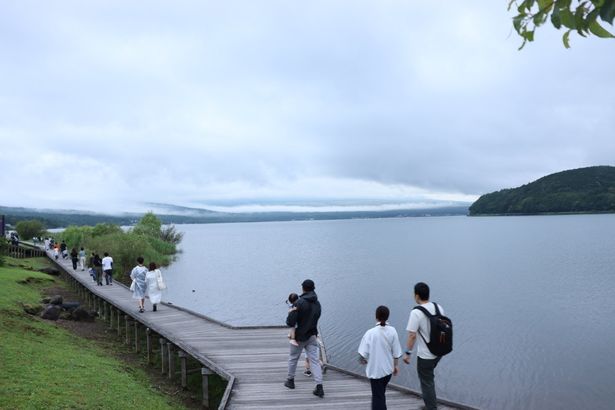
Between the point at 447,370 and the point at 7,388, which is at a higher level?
the point at 7,388

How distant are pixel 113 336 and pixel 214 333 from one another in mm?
9113

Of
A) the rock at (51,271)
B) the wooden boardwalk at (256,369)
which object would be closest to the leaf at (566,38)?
the wooden boardwalk at (256,369)

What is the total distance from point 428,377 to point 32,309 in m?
18.7

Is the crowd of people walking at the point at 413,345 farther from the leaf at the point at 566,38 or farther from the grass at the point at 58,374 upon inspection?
the grass at the point at 58,374

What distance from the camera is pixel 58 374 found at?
38.4 feet

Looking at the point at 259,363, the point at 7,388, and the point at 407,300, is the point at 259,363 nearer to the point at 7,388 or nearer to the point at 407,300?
the point at 7,388

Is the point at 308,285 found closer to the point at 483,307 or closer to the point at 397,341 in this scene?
the point at 397,341

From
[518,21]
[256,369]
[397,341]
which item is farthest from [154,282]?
[518,21]

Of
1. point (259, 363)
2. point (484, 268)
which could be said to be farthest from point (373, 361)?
point (484, 268)

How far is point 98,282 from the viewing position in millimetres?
31922

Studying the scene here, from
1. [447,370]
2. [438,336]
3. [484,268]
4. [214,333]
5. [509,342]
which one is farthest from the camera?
[484,268]

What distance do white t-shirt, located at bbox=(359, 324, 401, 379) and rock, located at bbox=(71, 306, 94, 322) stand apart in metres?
19.8

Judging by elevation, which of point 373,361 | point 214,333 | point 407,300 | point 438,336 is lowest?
point 407,300

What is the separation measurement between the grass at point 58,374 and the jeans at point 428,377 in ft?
21.9
